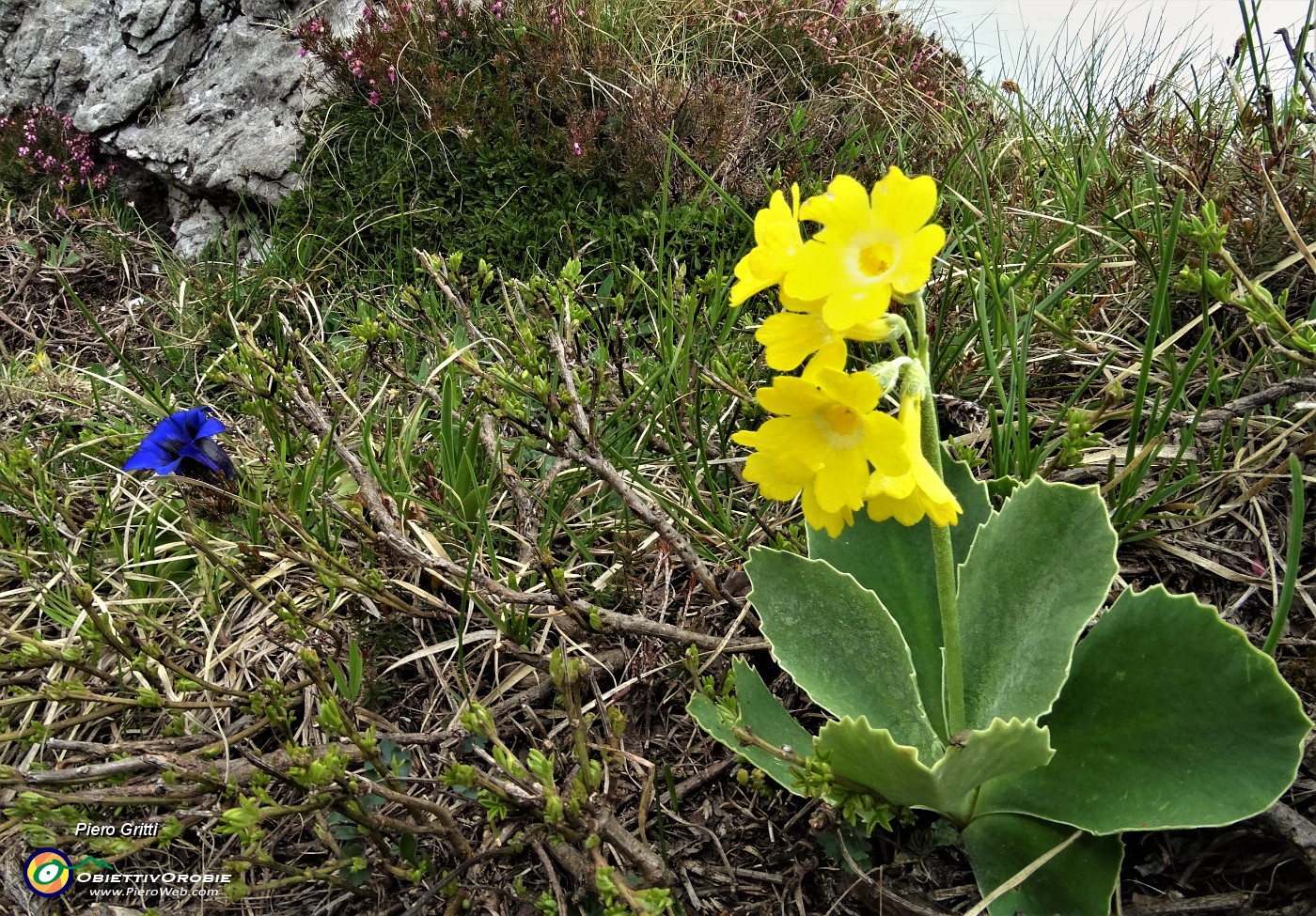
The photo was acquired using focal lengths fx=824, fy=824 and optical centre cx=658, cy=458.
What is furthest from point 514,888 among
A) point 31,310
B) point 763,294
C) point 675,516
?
point 31,310

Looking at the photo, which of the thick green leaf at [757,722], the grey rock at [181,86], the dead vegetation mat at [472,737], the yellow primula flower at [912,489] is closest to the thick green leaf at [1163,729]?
the dead vegetation mat at [472,737]

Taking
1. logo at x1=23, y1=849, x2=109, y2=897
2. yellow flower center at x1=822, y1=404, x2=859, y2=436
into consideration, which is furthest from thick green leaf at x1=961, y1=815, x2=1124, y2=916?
logo at x1=23, y1=849, x2=109, y2=897

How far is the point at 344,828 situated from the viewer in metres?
1.53

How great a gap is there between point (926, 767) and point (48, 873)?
5.07ft

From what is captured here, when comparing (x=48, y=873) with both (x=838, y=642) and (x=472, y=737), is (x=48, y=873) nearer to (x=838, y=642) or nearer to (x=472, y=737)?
(x=472, y=737)

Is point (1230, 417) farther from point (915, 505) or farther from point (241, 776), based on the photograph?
point (241, 776)

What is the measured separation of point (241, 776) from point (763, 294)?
203 centimetres

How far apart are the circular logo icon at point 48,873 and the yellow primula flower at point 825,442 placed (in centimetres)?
146

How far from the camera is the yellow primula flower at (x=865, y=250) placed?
2.89 ft

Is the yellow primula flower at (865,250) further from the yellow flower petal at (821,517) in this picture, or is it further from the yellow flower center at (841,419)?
the yellow flower petal at (821,517)

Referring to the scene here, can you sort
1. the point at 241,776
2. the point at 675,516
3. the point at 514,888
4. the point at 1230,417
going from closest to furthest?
the point at 514,888
the point at 241,776
the point at 1230,417
the point at 675,516

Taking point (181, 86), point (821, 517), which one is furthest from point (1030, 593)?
point (181, 86)

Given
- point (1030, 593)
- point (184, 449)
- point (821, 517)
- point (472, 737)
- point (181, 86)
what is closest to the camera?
point (821, 517)

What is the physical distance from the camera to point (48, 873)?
149 centimetres
